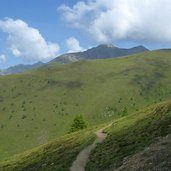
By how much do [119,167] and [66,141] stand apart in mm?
28867

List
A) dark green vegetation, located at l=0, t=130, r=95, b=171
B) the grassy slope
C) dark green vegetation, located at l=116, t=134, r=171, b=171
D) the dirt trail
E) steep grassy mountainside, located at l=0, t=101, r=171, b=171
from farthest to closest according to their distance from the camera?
dark green vegetation, located at l=0, t=130, r=95, b=171
the dirt trail
the grassy slope
steep grassy mountainside, located at l=0, t=101, r=171, b=171
dark green vegetation, located at l=116, t=134, r=171, b=171

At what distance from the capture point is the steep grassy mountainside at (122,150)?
42.2 metres

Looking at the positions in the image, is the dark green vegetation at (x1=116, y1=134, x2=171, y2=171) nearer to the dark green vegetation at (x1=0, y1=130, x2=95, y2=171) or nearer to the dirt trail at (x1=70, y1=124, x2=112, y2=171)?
the dirt trail at (x1=70, y1=124, x2=112, y2=171)

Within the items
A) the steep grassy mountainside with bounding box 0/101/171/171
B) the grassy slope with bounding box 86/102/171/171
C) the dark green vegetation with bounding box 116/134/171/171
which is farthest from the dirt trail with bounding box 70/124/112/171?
the dark green vegetation with bounding box 116/134/171/171

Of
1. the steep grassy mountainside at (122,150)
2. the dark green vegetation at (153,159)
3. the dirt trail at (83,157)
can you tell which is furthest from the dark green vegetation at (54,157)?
the dark green vegetation at (153,159)

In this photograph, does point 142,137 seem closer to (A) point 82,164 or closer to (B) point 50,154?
(A) point 82,164

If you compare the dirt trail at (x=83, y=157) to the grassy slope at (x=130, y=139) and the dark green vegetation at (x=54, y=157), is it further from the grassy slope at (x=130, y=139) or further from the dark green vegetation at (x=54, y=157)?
the grassy slope at (x=130, y=139)

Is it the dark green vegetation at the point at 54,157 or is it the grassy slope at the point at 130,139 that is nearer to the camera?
the grassy slope at the point at 130,139

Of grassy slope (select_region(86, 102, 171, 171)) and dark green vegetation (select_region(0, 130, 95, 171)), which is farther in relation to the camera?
dark green vegetation (select_region(0, 130, 95, 171))

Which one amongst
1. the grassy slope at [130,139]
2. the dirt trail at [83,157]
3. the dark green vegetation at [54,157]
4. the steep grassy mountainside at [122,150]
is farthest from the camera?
the dark green vegetation at [54,157]

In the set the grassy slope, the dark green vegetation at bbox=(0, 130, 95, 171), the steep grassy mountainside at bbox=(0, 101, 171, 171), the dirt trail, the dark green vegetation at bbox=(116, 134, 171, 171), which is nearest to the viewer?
the dark green vegetation at bbox=(116, 134, 171, 171)

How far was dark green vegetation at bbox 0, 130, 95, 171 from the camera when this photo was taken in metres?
57.8

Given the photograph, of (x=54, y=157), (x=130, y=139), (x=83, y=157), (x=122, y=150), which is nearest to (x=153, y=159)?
(x=122, y=150)

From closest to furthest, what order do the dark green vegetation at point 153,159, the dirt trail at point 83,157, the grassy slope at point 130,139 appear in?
the dark green vegetation at point 153,159, the grassy slope at point 130,139, the dirt trail at point 83,157
